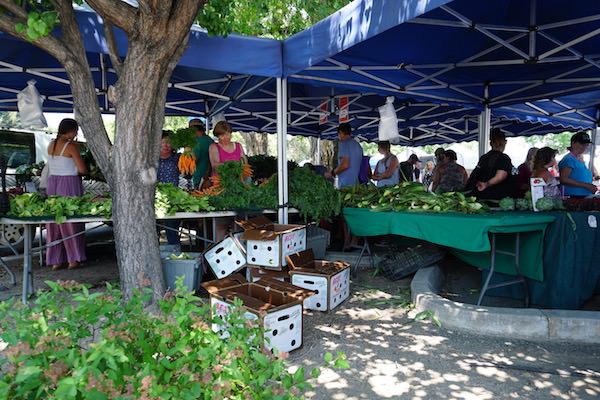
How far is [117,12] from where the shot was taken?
3.20 metres

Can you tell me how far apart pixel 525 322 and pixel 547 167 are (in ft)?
6.75

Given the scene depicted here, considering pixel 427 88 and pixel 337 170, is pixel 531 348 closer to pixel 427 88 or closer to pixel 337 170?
pixel 337 170

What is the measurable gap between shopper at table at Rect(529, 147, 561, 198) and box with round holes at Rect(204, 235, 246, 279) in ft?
11.1

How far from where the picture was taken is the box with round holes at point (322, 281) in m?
4.12

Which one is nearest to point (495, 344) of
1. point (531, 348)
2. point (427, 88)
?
point (531, 348)

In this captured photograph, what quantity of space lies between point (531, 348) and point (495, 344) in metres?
0.27

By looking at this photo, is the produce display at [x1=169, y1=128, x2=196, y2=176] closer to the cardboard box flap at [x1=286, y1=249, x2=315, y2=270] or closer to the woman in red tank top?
the woman in red tank top

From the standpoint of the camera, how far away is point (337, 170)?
6359 millimetres

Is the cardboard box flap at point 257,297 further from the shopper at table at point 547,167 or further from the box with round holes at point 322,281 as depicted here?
the shopper at table at point 547,167

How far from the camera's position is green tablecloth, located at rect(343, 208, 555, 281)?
147 inches

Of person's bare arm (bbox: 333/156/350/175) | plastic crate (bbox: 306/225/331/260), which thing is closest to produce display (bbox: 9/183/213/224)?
plastic crate (bbox: 306/225/331/260)

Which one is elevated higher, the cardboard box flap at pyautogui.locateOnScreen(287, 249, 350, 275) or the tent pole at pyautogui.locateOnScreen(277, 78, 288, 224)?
the tent pole at pyautogui.locateOnScreen(277, 78, 288, 224)

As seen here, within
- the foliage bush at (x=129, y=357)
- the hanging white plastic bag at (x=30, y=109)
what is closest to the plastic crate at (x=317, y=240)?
the foliage bush at (x=129, y=357)

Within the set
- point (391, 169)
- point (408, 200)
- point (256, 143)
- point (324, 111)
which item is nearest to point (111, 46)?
point (408, 200)
